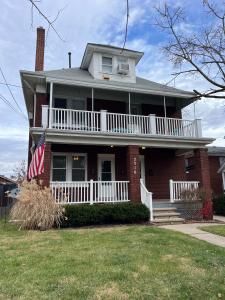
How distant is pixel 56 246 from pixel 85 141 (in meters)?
6.61

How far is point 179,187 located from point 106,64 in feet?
27.2

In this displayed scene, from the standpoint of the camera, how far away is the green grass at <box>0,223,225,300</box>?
4.58 meters

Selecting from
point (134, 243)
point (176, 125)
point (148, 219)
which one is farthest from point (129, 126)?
point (134, 243)

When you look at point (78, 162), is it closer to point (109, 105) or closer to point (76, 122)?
point (76, 122)

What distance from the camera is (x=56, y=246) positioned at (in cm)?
772

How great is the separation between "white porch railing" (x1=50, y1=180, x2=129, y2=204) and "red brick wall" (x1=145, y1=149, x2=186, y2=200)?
2789 millimetres

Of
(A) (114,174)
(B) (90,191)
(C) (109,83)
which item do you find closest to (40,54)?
(C) (109,83)

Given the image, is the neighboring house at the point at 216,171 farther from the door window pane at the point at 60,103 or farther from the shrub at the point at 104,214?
the door window pane at the point at 60,103

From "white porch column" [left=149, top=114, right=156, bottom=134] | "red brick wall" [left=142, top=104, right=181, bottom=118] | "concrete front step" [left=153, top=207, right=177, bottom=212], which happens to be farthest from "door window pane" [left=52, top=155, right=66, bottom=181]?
"red brick wall" [left=142, top=104, right=181, bottom=118]

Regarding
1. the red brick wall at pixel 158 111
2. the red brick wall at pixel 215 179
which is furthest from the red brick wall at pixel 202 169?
the red brick wall at pixel 215 179

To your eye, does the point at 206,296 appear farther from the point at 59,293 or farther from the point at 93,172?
the point at 93,172

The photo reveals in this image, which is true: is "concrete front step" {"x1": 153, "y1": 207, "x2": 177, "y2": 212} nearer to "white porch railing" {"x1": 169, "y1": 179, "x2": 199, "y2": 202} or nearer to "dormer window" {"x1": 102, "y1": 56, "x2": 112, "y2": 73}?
"white porch railing" {"x1": 169, "y1": 179, "x2": 199, "y2": 202}

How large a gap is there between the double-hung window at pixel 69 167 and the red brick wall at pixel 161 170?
3808 millimetres

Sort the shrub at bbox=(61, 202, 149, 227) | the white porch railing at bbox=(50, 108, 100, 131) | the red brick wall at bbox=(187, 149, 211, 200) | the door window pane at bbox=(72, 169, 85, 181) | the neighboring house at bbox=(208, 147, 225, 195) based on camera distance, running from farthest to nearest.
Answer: the neighboring house at bbox=(208, 147, 225, 195) → the door window pane at bbox=(72, 169, 85, 181) → the red brick wall at bbox=(187, 149, 211, 200) → the white porch railing at bbox=(50, 108, 100, 131) → the shrub at bbox=(61, 202, 149, 227)
